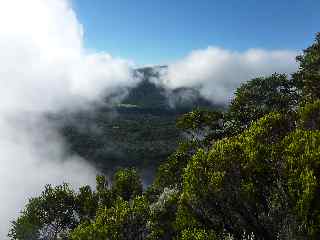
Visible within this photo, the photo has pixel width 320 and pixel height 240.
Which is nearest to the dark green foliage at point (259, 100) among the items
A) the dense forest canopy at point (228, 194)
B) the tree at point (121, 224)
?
the dense forest canopy at point (228, 194)

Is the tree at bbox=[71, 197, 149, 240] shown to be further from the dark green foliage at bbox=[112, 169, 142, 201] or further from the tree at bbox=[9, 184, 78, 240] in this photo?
the dark green foliage at bbox=[112, 169, 142, 201]

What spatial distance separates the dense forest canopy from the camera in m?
38.9

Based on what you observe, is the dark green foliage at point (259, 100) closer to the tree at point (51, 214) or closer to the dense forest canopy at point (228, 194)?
the dense forest canopy at point (228, 194)

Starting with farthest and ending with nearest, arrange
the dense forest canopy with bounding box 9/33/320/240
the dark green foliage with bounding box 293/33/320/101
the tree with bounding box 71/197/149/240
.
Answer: the dark green foliage with bounding box 293/33/320/101
the tree with bounding box 71/197/149/240
the dense forest canopy with bounding box 9/33/320/240

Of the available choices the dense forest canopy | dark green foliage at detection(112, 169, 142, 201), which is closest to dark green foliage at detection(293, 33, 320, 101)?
the dense forest canopy

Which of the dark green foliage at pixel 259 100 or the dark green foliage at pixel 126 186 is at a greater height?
the dark green foliage at pixel 259 100

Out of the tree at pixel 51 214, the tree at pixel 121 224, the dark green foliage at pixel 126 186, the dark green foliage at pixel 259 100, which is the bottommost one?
the tree at pixel 121 224

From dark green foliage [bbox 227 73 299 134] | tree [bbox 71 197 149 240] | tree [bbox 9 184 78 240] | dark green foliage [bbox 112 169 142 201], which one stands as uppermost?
dark green foliage [bbox 227 73 299 134]

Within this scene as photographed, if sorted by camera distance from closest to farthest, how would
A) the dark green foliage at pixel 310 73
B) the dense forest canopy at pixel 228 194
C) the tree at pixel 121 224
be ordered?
the dense forest canopy at pixel 228 194 < the tree at pixel 121 224 < the dark green foliage at pixel 310 73

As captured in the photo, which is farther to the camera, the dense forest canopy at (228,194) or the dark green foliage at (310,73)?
the dark green foliage at (310,73)

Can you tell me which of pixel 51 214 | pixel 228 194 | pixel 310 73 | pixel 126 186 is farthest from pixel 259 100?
pixel 228 194

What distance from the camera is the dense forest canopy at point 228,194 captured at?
128 feet

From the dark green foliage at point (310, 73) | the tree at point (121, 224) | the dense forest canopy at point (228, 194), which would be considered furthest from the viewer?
the dark green foliage at point (310, 73)

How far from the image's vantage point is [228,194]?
143 feet
